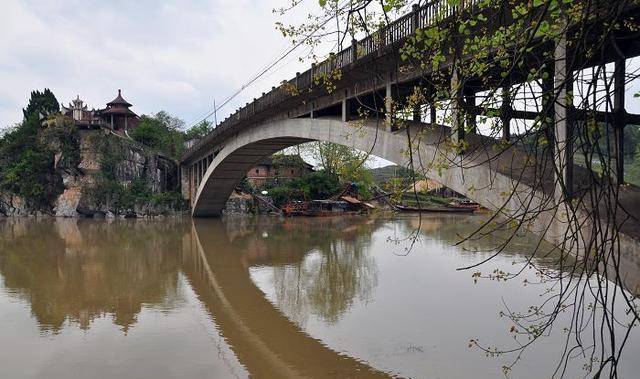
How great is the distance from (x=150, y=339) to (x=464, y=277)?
820 centimetres

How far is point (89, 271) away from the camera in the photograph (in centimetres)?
1527

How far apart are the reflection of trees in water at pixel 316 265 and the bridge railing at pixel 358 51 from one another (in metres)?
4.52

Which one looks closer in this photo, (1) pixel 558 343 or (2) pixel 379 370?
(2) pixel 379 370

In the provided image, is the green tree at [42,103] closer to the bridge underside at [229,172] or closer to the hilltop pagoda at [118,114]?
the hilltop pagoda at [118,114]

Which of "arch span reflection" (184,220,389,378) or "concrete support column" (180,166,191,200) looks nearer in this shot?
"arch span reflection" (184,220,389,378)

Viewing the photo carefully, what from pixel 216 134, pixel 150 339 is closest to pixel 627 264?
pixel 150 339

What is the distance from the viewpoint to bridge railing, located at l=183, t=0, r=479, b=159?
4.34 m

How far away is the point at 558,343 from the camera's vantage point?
7926 mm

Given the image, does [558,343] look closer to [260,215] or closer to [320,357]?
[320,357]

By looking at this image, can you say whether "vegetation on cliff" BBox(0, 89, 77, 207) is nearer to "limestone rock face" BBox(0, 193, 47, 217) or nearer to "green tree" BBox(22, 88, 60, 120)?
"limestone rock face" BBox(0, 193, 47, 217)

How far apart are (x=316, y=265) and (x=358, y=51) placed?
39.7 ft

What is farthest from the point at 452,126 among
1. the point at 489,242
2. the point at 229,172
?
the point at 229,172

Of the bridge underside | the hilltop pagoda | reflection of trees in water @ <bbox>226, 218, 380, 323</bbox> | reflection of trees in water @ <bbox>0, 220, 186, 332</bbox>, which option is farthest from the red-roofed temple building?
reflection of trees in water @ <bbox>226, 218, 380, 323</bbox>

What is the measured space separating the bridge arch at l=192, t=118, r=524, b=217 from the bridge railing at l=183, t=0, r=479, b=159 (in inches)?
28.6
